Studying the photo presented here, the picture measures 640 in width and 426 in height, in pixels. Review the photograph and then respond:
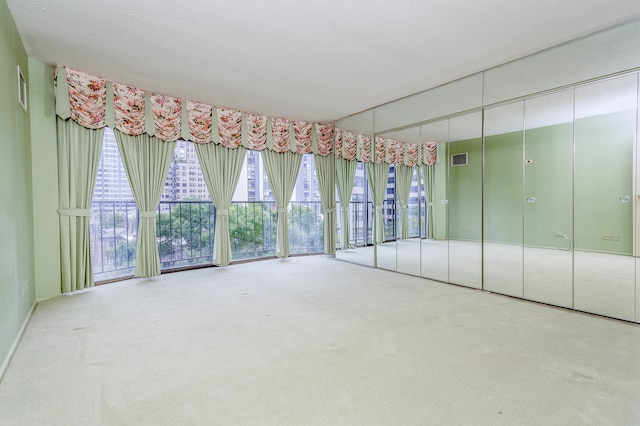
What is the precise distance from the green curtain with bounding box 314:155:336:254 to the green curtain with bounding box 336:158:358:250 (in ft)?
0.36

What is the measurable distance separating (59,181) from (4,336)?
6.86 feet

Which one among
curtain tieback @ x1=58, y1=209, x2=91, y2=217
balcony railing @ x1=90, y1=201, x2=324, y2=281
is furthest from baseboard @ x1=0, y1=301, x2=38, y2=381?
balcony railing @ x1=90, y1=201, x2=324, y2=281

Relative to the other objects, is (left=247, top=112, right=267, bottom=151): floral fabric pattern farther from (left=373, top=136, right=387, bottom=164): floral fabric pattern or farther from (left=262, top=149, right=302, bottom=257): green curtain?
(left=373, top=136, right=387, bottom=164): floral fabric pattern

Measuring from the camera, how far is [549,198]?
10.8 feet

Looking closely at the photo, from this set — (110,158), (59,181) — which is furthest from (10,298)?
(110,158)

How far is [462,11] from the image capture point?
2387 millimetres

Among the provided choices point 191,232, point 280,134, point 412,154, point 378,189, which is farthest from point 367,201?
A: point 191,232

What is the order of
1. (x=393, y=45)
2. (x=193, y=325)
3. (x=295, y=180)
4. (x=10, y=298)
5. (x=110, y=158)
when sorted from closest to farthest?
(x=10, y=298)
(x=193, y=325)
(x=393, y=45)
(x=110, y=158)
(x=295, y=180)

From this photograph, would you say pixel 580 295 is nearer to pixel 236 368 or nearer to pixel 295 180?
pixel 236 368

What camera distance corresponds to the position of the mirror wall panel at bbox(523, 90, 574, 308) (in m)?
3.10

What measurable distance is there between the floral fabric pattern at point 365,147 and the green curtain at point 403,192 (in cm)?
67

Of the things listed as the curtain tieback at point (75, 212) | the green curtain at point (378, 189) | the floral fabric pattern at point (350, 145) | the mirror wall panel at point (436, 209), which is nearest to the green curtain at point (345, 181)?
the floral fabric pattern at point (350, 145)

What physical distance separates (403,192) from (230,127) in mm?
2928

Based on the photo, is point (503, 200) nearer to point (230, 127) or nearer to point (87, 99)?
point (230, 127)
